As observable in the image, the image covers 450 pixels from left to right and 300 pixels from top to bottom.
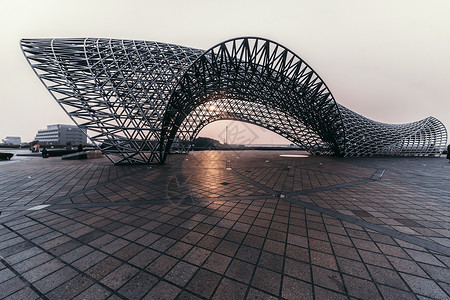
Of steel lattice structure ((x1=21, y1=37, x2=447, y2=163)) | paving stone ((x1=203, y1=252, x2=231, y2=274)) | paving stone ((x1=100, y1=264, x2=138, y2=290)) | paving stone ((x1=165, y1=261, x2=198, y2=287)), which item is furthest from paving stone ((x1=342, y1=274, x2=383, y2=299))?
steel lattice structure ((x1=21, y1=37, x2=447, y2=163))

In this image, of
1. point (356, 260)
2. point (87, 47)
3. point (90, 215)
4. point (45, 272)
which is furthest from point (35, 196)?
point (87, 47)

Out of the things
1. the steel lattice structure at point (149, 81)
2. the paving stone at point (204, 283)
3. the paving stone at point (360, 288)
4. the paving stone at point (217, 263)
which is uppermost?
the steel lattice structure at point (149, 81)

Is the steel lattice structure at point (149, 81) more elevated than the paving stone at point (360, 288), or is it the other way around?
the steel lattice structure at point (149, 81)

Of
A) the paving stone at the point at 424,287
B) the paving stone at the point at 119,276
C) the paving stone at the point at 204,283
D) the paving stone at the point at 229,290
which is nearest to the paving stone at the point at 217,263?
the paving stone at the point at 204,283

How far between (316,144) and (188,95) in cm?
3277

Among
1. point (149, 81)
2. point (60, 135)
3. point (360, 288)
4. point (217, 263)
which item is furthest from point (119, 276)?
point (60, 135)

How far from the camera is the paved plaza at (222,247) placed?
2.54 metres

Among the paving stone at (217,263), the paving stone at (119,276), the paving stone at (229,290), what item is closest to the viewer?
the paving stone at (229,290)

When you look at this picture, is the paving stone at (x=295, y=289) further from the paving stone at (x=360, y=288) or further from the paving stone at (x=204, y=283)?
the paving stone at (x=204, y=283)

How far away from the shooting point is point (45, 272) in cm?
285

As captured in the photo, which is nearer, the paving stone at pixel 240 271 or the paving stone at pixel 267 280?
the paving stone at pixel 267 280

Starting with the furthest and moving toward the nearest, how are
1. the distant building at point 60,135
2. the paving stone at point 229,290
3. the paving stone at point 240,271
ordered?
the distant building at point 60,135
the paving stone at point 240,271
the paving stone at point 229,290

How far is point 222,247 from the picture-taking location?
3.61m

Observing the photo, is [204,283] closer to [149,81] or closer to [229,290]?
[229,290]
